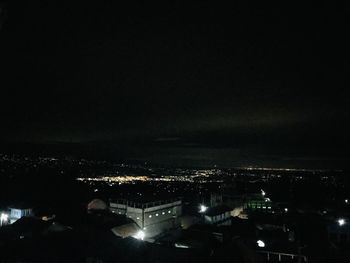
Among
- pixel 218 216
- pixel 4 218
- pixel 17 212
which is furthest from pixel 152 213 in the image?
pixel 4 218

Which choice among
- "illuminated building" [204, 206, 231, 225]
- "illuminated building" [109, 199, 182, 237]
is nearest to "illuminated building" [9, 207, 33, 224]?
"illuminated building" [109, 199, 182, 237]

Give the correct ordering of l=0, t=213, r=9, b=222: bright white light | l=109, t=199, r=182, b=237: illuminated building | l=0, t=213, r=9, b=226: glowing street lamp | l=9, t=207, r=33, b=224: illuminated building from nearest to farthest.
→ l=0, t=213, r=9, b=226: glowing street lamp → l=0, t=213, r=9, b=222: bright white light → l=109, t=199, r=182, b=237: illuminated building → l=9, t=207, r=33, b=224: illuminated building

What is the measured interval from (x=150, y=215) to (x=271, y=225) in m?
12.3

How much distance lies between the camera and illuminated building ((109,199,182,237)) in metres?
32.0

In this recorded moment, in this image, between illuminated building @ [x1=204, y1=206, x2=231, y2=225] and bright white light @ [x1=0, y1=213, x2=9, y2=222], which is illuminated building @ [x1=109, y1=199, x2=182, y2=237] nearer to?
illuminated building @ [x1=204, y1=206, x2=231, y2=225]

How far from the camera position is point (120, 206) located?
118 ft

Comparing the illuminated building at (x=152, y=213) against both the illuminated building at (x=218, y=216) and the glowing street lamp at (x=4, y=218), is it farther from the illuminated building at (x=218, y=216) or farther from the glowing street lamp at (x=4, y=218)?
the glowing street lamp at (x=4, y=218)

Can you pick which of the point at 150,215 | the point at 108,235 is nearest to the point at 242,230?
the point at 150,215

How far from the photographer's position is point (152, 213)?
33000 mm

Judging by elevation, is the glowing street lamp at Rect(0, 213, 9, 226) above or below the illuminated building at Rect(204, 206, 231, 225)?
above

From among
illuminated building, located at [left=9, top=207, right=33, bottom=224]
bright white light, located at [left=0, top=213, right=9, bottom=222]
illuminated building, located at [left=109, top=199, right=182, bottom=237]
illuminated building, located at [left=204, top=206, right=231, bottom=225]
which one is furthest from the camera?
illuminated building, located at [left=204, top=206, right=231, bottom=225]

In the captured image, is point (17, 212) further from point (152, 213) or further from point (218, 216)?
point (218, 216)

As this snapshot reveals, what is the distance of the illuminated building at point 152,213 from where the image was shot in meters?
32.0

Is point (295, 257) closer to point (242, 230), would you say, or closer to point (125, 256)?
point (242, 230)
